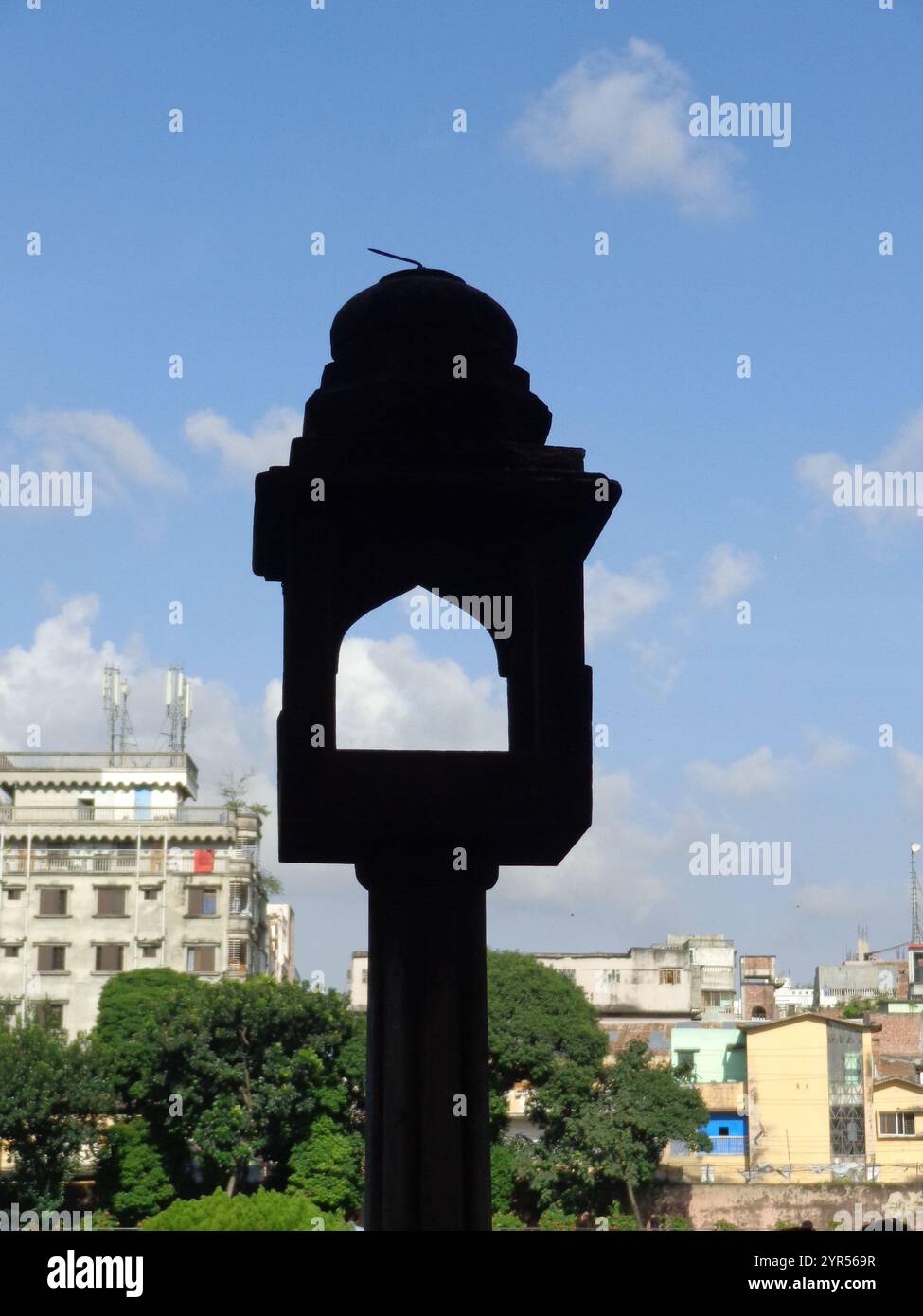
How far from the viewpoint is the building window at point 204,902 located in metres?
61.2

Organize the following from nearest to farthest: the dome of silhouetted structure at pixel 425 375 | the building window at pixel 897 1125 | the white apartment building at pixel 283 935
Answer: the dome of silhouetted structure at pixel 425 375 → the building window at pixel 897 1125 → the white apartment building at pixel 283 935

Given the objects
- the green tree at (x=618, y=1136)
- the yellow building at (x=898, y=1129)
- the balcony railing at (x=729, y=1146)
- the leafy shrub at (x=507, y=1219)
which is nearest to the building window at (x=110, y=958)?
the leafy shrub at (x=507, y=1219)

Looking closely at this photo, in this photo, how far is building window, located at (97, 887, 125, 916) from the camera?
61375 millimetres

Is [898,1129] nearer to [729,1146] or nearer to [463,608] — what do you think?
[729,1146]

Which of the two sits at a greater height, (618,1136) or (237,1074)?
(237,1074)

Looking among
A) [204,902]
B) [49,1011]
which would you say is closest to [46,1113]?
[49,1011]

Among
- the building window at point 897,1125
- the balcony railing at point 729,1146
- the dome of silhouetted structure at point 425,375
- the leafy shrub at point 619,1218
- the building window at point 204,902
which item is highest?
the dome of silhouetted structure at point 425,375

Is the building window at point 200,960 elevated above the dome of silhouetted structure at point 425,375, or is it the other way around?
the dome of silhouetted structure at point 425,375

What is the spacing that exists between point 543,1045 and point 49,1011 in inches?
842

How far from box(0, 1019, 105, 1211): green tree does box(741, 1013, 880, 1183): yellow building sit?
24047 mm

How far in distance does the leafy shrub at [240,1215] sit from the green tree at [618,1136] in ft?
56.6

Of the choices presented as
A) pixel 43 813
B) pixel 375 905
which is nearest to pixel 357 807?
pixel 375 905

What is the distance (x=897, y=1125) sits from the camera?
54.6 metres

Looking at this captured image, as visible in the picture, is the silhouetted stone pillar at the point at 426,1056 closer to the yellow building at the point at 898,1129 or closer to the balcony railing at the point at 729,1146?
the balcony railing at the point at 729,1146
